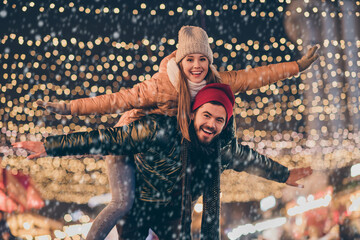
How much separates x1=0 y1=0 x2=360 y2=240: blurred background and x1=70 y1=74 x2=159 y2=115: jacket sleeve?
2.57 m

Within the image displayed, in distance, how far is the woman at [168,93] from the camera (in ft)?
6.40

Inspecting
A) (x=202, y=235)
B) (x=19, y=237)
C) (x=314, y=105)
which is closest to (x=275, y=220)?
(x=314, y=105)

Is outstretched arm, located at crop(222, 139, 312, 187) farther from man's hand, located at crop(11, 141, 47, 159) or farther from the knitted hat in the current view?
man's hand, located at crop(11, 141, 47, 159)

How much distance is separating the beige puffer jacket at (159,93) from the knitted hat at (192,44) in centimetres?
6

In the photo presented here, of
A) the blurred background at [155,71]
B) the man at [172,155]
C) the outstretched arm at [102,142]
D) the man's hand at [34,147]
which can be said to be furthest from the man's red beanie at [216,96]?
the blurred background at [155,71]

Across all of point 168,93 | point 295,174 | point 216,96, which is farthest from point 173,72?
→ point 295,174

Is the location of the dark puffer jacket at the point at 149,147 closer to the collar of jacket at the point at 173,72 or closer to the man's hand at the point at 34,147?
the man's hand at the point at 34,147

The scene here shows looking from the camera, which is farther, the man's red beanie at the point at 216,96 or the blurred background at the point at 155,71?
the blurred background at the point at 155,71

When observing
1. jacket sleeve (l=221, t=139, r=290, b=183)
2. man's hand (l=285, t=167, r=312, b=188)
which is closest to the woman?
jacket sleeve (l=221, t=139, r=290, b=183)

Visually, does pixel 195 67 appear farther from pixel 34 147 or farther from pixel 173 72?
pixel 34 147

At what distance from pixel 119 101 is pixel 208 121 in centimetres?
42

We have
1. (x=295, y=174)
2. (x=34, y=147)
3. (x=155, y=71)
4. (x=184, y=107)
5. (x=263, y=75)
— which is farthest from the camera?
(x=155, y=71)

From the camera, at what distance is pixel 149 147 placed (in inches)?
76.7

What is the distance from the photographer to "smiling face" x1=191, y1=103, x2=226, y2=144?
75.2 inches
